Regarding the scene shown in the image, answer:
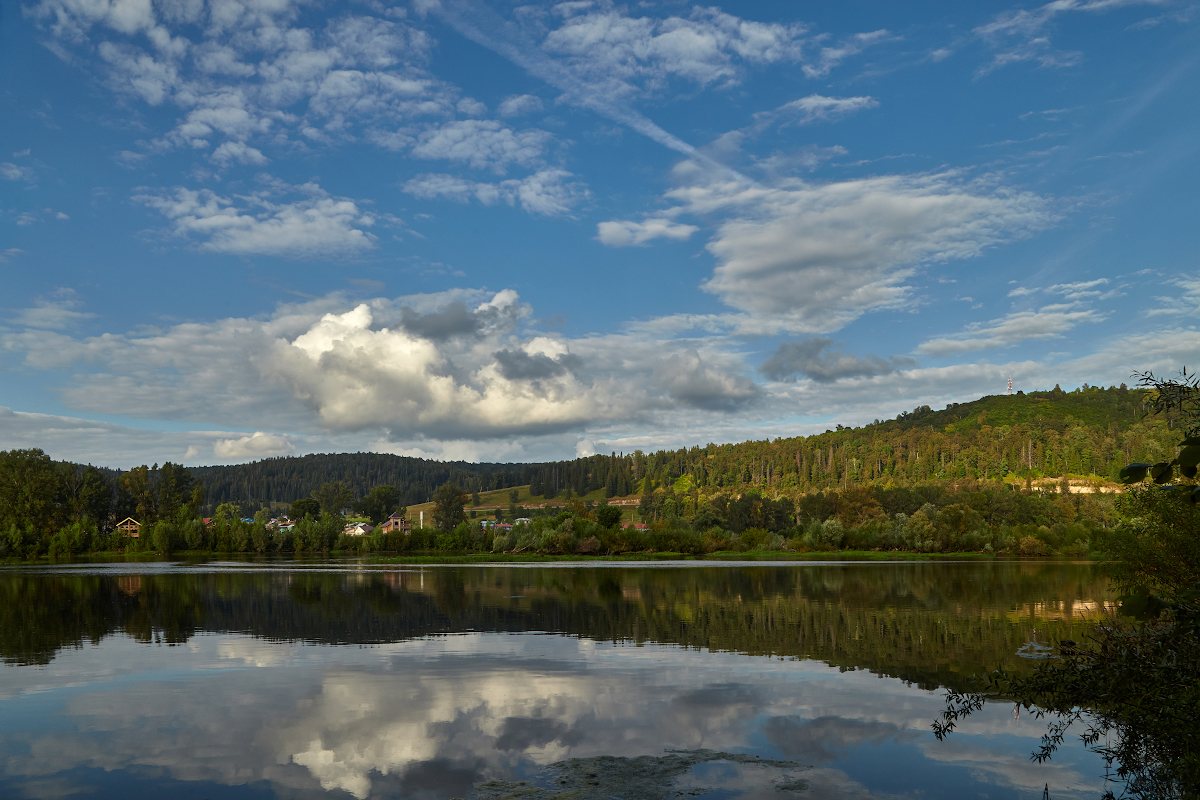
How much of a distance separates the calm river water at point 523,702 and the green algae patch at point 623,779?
0.07 m

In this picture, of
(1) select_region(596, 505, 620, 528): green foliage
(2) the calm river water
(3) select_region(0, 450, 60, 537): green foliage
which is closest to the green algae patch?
(2) the calm river water

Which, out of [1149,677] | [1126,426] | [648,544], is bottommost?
[648,544]

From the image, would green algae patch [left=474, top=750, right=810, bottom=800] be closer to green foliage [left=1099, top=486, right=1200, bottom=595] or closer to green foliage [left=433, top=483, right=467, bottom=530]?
green foliage [left=1099, top=486, right=1200, bottom=595]

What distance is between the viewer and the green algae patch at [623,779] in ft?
43.3

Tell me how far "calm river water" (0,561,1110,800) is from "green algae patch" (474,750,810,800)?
0.21 ft

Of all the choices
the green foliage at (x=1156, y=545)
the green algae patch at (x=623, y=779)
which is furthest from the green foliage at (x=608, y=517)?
the green algae patch at (x=623, y=779)

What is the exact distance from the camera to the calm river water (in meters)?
14.3

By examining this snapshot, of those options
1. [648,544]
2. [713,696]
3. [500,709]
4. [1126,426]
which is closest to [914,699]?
[713,696]

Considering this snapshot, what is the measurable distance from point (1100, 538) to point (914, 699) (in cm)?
698

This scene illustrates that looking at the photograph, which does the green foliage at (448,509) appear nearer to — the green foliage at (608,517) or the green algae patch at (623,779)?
the green foliage at (608,517)

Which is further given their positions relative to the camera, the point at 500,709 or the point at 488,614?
the point at 488,614

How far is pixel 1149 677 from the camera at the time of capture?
474 inches

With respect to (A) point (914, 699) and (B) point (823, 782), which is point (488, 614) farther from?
(B) point (823, 782)

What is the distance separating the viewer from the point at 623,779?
14078mm
